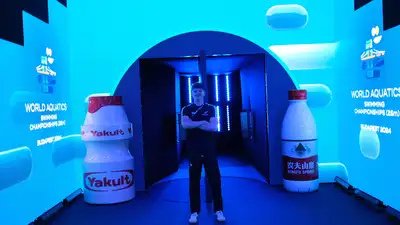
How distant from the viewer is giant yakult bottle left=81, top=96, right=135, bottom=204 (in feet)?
13.7

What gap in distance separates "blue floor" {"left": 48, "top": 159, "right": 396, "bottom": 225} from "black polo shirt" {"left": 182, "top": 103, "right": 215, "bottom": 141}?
845mm

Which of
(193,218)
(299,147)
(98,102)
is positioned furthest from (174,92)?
(193,218)

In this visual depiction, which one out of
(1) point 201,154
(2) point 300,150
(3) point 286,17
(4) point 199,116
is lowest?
(2) point 300,150

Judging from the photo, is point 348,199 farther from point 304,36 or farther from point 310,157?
point 304,36

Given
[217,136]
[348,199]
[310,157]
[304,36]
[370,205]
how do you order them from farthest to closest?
1. [217,136]
2. [304,36]
3. [310,157]
4. [348,199]
5. [370,205]

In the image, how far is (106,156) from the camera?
4.21 metres

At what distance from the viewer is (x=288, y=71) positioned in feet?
15.3

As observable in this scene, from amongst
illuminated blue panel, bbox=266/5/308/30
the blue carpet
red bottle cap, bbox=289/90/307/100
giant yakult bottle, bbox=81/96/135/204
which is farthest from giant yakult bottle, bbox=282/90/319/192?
giant yakult bottle, bbox=81/96/135/204

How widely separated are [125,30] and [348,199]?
351 centimetres

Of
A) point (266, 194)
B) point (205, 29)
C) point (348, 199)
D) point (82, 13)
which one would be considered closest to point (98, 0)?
point (82, 13)

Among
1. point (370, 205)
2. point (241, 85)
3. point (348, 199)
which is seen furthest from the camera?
point (241, 85)

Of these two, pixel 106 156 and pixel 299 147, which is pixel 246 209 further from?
pixel 106 156

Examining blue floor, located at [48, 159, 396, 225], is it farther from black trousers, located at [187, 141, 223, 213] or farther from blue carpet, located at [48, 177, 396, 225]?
black trousers, located at [187, 141, 223, 213]

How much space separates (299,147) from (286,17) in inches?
67.8
